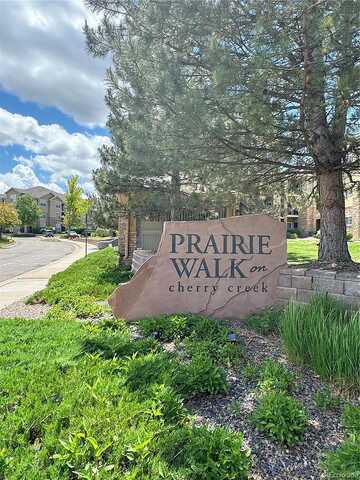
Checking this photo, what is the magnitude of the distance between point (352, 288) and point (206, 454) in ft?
9.61


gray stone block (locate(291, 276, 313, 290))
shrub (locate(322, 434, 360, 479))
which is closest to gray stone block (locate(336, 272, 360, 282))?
gray stone block (locate(291, 276, 313, 290))

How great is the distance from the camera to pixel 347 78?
3.28 m

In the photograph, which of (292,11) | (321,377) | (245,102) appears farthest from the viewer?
(245,102)

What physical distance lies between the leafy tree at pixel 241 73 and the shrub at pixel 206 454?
10.4ft

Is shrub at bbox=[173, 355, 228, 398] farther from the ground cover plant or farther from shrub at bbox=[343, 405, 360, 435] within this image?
the ground cover plant

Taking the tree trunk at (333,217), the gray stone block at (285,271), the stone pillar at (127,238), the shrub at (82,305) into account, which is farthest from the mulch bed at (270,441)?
the stone pillar at (127,238)

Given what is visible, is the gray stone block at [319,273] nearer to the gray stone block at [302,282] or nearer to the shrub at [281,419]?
the gray stone block at [302,282]

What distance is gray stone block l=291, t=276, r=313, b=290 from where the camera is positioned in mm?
4539

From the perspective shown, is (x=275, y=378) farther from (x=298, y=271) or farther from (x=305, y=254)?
(x=305, y=254)

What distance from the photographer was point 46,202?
79.9m

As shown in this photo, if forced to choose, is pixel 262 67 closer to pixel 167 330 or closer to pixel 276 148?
pixel 276 148

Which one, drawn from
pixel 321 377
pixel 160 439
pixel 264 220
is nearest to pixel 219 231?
pixel 264 220

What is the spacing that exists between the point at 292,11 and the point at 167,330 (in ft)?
12.5

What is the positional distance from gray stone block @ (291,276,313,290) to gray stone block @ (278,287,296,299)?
0.08 m
